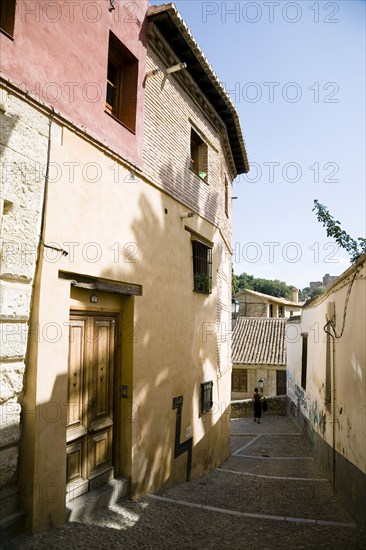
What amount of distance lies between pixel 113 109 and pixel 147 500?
5723 millimetres

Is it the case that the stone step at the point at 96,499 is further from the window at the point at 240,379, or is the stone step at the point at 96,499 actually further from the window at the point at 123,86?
the window at the point at 240,379

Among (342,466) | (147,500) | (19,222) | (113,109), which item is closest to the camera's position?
(19,222)

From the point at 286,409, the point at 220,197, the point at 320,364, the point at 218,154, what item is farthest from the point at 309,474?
the point at 286,409

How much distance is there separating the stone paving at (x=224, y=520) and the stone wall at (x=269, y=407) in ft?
40.1

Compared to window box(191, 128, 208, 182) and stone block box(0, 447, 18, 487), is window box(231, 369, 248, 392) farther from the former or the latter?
stone block box(0, 447, 18, 487)

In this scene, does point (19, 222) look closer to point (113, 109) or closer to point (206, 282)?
point (113, 109)

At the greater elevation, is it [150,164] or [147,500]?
[150,164]

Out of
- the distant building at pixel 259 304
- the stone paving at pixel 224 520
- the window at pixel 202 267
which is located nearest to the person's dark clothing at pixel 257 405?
the stone paving at pixel 224 520

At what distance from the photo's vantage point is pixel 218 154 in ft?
34.8

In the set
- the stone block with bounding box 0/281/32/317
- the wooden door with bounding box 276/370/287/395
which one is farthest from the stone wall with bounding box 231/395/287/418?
the stone block with bounding box 0/281/32/317

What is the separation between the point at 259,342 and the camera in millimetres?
28484

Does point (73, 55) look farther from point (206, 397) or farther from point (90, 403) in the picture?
point (206, 397)

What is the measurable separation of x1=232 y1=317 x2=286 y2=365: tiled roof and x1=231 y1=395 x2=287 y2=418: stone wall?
15.5ft

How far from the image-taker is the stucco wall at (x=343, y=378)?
5.55 metres
